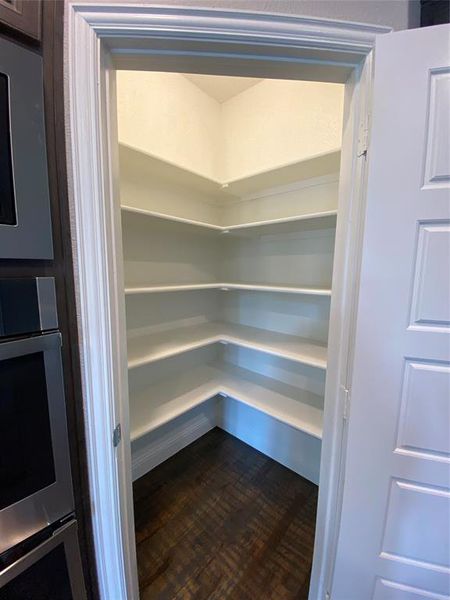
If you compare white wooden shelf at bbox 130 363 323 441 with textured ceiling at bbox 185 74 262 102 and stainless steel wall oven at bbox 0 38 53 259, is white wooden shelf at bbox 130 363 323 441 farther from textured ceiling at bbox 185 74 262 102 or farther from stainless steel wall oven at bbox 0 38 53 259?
textured ceiling at bbox 185 74 262 102

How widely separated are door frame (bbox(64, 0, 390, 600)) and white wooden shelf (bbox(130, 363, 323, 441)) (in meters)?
0.71

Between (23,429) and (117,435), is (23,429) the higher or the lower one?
the higher one

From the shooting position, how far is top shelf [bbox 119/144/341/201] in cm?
143

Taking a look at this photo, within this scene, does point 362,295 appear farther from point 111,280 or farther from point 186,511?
point 186,511

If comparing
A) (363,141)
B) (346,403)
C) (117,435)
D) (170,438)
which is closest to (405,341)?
(346,403)

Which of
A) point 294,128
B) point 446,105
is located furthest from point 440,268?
point 294,128

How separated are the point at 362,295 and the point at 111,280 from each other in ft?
2.71

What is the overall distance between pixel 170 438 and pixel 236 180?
2.13 m

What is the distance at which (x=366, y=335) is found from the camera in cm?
84

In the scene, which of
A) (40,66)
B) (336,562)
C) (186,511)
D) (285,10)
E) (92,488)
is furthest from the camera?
(186,511)

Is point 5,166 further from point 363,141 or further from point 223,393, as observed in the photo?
point 223,393

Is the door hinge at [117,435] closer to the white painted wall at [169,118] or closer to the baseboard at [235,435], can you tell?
the baseboard at [235,435]

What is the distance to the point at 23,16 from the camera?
1.88 ft

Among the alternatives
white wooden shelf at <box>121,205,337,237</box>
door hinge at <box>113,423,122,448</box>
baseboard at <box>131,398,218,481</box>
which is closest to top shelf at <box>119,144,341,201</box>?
white wooden shelf at <box>121,205,337,237</box>
